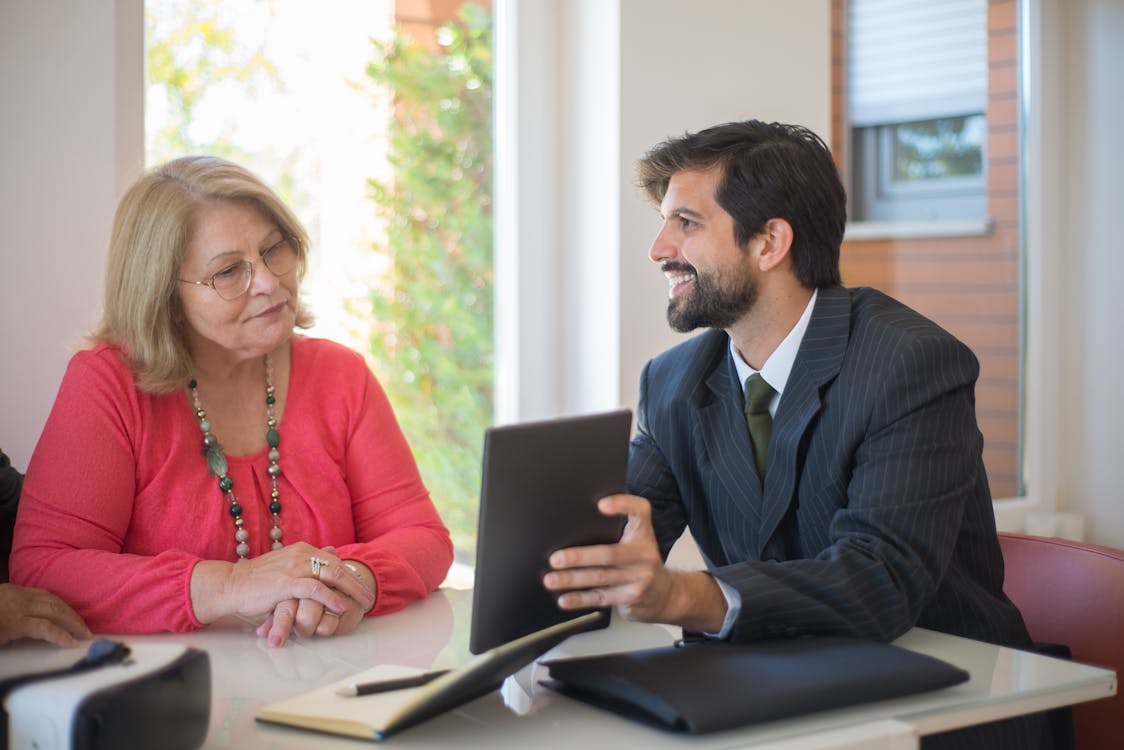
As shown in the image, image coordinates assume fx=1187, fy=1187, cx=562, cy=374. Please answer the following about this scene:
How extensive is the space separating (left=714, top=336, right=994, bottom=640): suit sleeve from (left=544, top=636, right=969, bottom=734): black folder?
0.09 meters

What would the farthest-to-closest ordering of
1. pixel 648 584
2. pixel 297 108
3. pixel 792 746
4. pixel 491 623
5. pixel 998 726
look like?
pixel 297 108, pixel 998 726, pixel 648 584, pixel 491 623, pixel 792 746

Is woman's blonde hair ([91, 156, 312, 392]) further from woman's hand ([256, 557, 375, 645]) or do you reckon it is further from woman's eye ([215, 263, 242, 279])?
woman's hand ([256, 557, 375, 645])

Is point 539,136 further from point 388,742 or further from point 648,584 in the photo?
point 388,742

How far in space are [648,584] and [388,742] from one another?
0.37 m

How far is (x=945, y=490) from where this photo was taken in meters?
1.64

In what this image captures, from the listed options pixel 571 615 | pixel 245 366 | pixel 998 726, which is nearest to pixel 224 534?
pixel 245 366

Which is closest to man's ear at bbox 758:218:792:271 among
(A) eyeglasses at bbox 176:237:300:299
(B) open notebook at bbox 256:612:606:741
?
(A) eyeglasses at bbox 176:237:300:299

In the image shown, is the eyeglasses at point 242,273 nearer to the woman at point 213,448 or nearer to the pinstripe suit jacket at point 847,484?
the woman at point 213,448

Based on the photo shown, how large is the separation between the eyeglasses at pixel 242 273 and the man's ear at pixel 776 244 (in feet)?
2.63

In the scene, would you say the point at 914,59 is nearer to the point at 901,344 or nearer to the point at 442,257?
the point at 442,257

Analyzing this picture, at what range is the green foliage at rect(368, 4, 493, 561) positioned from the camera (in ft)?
9.70

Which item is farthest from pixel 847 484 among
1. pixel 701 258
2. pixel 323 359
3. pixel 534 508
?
pixel 323 359

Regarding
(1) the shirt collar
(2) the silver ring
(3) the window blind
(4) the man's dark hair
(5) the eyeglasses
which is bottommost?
(2) the silver ring

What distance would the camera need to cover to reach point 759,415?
1920 millimetres
